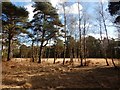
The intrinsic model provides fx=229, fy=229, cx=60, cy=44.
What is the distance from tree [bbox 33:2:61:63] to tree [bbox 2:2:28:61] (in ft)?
15.1

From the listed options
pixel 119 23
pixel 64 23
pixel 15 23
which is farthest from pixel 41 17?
pixel 119 23

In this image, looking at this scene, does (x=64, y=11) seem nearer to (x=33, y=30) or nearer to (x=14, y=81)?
(x=33, y=30)

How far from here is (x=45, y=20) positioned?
1348 inches

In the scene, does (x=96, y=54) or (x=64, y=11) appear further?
(x=96, y=54)

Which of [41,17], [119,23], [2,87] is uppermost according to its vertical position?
[41,17]

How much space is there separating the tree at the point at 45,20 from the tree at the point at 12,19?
459 cm

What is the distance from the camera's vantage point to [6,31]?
1110 inches

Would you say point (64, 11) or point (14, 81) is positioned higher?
point (64, 11)

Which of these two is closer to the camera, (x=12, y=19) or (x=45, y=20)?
(x=12, y=19)

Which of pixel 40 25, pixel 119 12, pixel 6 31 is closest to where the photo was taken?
pixel 119 12

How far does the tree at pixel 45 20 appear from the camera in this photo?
3353cm

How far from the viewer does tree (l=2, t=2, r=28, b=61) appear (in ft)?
84.5

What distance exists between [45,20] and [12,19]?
7591mm

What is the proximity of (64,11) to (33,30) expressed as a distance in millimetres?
6227
